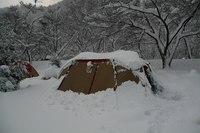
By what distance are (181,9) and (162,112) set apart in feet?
34.8

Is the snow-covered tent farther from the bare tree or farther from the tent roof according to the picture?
the bare tree

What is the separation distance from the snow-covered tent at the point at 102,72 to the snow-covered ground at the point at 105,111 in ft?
1.05

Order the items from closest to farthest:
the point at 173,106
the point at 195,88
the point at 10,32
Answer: the point at 173,106
the point at 195,88
the point at 10,32

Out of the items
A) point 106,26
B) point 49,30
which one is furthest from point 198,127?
point 49,30

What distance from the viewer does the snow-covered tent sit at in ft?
30.2

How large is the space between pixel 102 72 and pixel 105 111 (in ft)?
6.96

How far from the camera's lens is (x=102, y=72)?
9445mm

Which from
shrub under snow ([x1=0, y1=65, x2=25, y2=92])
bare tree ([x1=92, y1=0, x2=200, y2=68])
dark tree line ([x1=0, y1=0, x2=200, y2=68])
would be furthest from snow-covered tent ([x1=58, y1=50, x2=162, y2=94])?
bare tree ([x1=92, y1=0, x2=200, y2=68])

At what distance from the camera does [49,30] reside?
36750mm

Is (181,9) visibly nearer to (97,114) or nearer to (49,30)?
(97,114)

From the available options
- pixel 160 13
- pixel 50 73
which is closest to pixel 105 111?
pixel 160 13

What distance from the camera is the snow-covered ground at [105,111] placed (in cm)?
629

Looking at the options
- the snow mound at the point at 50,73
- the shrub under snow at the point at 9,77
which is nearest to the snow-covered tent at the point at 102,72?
the shrub under snow at the point at 9,77

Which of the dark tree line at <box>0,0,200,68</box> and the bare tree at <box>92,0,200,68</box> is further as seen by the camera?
the dark tree line at <box>0,0,200,68</box>
